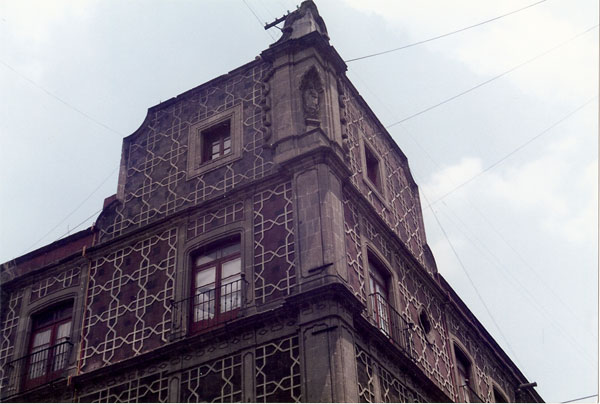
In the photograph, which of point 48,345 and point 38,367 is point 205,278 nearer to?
point 48,345

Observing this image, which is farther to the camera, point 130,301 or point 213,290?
point 130,301

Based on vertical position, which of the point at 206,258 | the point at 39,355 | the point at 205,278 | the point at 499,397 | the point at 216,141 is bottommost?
the point at 39,355

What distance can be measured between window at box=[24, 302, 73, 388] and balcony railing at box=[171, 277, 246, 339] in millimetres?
3390

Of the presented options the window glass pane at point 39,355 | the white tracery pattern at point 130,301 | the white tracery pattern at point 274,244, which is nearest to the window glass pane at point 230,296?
the white tracery pattern at point 274,244

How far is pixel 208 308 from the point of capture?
20750 millimetres

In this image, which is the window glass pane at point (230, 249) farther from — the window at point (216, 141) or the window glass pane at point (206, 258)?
the window at point (216, 141)

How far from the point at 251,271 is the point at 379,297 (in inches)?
140

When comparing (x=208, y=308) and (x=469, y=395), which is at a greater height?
(x=208, y=308)

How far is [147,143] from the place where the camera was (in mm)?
25375

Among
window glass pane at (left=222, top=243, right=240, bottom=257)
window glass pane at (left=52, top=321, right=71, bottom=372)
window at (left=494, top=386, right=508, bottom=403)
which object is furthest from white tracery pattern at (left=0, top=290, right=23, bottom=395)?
window at (left=494, top=386, right=508, bottom=403)

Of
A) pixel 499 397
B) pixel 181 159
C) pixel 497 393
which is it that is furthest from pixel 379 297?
pixel 499 397

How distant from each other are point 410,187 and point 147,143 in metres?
8.56

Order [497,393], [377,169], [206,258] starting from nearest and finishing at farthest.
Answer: [206,258], [377,169], [497,393]

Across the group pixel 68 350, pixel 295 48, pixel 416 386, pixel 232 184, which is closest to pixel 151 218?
pixel 232 184
